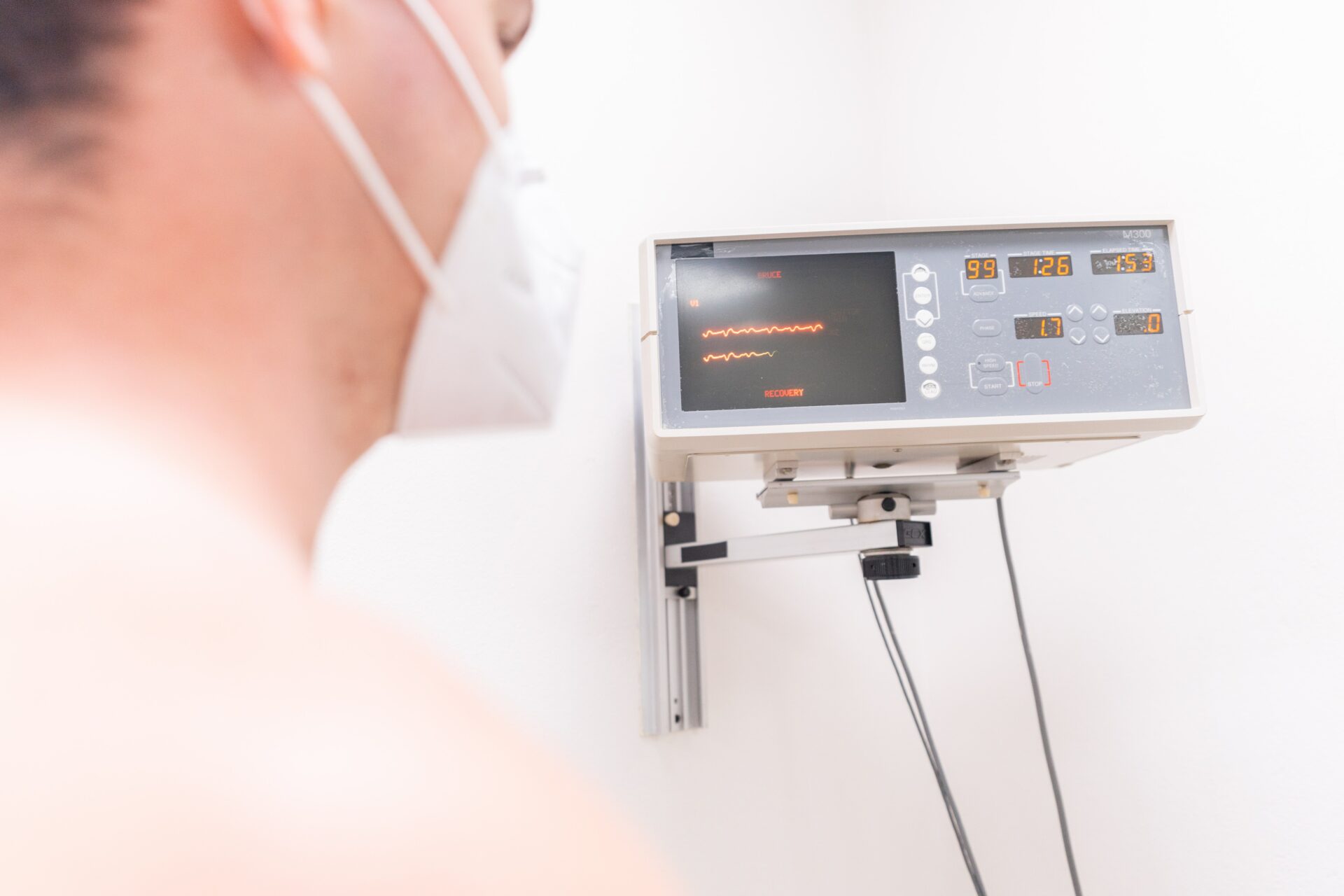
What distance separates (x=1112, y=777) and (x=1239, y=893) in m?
0.19

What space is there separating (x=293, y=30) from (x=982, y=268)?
729 millimetres

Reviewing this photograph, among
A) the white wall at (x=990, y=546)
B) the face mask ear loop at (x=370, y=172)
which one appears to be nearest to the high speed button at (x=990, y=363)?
the white wall at (x=990, y=546)

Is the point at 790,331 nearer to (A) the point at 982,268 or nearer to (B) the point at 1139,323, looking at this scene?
(A) the point at 982,268

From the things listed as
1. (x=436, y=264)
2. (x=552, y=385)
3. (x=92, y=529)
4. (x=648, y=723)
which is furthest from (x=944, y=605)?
(x=92, y=529)

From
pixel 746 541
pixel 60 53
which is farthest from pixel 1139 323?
pixel 60 53

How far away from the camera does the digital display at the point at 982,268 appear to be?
88 cm

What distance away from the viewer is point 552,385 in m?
0.54

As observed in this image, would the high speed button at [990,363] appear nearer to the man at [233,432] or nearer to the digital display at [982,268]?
the digital display at [982,268]

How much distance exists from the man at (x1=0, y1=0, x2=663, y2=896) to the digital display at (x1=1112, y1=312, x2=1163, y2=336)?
67 centimetres

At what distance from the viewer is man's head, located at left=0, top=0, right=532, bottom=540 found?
0.98 ft

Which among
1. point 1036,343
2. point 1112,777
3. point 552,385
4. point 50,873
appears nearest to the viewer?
point 50,873

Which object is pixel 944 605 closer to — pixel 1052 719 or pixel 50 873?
pixel 1052 719

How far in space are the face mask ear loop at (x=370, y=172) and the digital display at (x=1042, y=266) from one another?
671mm

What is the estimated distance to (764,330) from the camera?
885 mm
